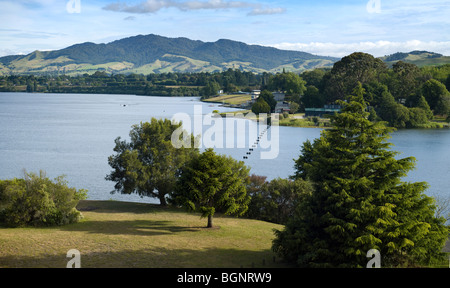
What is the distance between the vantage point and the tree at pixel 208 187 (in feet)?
87.7

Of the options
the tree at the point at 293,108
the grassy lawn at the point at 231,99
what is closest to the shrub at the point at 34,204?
the tree at the point at 293,108

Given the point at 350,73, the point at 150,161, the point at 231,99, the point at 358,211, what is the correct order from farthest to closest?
the point at 231,99 → the point at 350,73 → the point at 150,161 → the point at 358,211

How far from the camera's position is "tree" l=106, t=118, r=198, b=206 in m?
32.7

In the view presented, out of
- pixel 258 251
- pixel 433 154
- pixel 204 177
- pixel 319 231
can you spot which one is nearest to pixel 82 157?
pixel 204 177

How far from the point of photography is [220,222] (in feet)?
96.1

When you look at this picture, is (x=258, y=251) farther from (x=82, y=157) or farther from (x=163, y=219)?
(x=82, y=157)

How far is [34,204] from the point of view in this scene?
2591 centimetres

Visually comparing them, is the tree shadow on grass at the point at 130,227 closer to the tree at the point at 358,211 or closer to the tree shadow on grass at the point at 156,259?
the tree shadow on grass at the point at 156,259

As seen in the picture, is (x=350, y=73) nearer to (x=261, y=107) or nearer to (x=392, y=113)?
(x=392, y=113)

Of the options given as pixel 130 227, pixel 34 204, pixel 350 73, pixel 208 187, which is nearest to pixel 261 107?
pixel 350 73

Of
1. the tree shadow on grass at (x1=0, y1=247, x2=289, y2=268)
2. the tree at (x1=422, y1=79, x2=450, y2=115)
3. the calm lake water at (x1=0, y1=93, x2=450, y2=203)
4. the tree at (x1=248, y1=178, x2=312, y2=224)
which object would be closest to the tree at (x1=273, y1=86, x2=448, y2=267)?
the tree shadow on grass at (x1=0, y1=247, x2=289, y2=268)

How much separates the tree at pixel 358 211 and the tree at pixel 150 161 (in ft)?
50.2

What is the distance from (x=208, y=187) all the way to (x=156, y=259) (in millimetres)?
7772

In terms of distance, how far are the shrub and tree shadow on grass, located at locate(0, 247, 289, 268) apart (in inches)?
237
